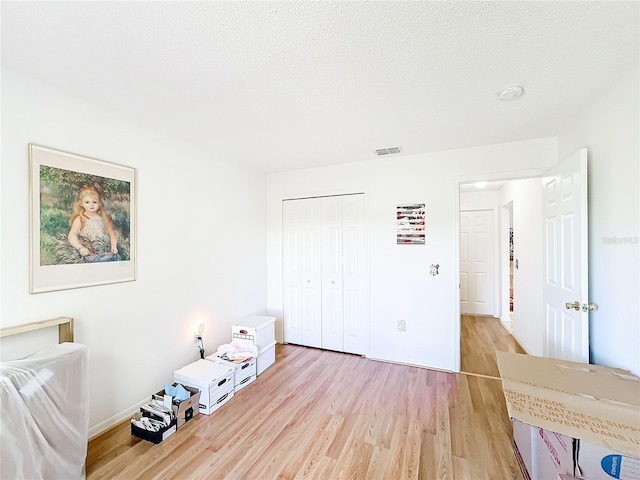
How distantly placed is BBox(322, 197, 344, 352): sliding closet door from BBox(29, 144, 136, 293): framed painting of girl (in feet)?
6.79

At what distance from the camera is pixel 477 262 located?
517 centimetres

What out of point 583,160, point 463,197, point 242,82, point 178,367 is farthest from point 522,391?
point 463,197

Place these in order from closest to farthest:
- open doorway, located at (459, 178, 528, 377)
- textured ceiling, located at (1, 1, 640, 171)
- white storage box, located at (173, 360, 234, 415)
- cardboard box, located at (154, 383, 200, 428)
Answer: textured ceiling, located at (1, 1, 640, 171) → cardboard box, located at (154, 383, 200, 428) → white storage box, located at (173, 360, 234, 415) → open doorway, located at (459, 178, 528, 377)

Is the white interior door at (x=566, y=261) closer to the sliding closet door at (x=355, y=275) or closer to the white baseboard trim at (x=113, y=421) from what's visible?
the sliding closet door at (x=355, y=275)

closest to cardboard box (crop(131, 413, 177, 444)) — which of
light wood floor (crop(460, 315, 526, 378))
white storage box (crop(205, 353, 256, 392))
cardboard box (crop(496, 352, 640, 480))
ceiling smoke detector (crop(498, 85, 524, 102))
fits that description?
→ white storage box (crop(205, 353, 256, 392))

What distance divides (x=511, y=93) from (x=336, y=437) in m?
2.60

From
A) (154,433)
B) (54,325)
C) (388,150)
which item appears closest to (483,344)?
(388,150)

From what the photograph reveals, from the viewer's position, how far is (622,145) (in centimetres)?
158

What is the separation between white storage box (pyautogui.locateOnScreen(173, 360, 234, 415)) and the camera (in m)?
2.20

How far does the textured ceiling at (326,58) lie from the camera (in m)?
1.15

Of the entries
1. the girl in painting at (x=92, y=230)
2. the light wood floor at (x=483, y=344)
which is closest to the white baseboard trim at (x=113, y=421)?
the girl in painting at (x=92, y=230)

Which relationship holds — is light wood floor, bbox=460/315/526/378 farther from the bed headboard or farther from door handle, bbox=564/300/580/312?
the bed headboard

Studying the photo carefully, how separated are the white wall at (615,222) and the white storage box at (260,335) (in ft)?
8.92

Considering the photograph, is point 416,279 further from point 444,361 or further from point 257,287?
point 257,287
